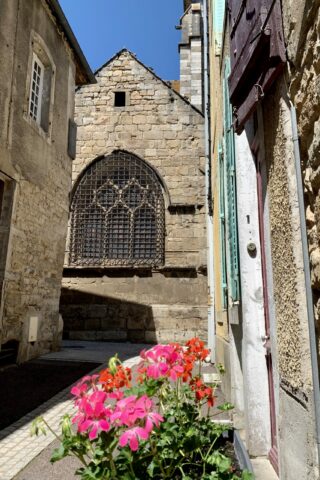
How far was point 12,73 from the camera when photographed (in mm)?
6094

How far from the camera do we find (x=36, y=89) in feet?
23.7

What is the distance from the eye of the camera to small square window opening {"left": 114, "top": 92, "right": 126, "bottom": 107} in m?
12.3

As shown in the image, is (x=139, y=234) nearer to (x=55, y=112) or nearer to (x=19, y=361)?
(x=55, y=112)

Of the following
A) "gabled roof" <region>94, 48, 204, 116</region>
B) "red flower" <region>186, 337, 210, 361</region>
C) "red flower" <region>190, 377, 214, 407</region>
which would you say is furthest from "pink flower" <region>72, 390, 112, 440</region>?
"gabled roof" <region>94, 48, 204, 116</region>

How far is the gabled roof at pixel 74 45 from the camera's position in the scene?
7.46m

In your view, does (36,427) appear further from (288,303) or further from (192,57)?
(192,57)

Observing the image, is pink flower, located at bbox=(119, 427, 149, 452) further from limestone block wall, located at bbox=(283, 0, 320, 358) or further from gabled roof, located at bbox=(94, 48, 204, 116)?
gabled roof, located at bbox=(94, 48, 204, 116)

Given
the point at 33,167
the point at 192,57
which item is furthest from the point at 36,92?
the point at 192,57

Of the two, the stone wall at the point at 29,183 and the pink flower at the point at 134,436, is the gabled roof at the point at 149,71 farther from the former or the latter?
the pink flower at the point at 134,436

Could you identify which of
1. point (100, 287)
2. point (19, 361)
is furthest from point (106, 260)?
point (19, 361)

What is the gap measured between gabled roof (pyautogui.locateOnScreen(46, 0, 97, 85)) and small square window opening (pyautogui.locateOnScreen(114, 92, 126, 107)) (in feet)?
8.69

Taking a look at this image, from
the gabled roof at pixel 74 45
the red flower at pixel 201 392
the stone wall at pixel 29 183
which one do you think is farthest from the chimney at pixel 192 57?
the red flower at pixel 201 392

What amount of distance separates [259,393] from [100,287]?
8178mm

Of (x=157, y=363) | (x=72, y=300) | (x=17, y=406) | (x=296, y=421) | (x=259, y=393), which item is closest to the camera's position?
(x=296, y=421)
